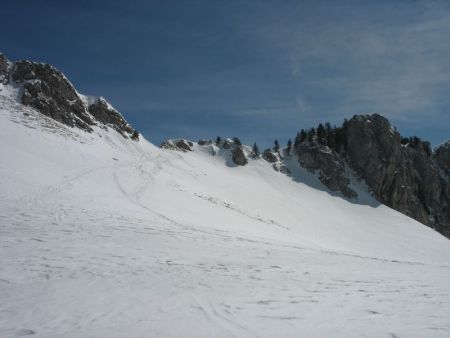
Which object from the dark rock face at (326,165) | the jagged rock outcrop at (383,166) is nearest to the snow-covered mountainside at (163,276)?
the dark rock face at (326,165)

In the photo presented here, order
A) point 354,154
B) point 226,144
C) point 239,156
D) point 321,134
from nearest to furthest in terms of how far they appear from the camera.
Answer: point 239,156, point 226,144, point 354,154, point 321,134

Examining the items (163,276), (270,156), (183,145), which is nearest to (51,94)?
(183,145)

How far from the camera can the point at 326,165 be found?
78.1 meters

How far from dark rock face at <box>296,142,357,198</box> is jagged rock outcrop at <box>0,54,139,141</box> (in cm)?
4235

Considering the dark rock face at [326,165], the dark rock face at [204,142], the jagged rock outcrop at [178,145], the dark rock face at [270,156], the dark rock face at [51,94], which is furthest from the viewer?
the dark rock face at [204,142]

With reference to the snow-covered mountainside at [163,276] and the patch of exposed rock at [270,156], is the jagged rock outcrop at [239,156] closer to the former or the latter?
the patch of exposed rock at [270,156]

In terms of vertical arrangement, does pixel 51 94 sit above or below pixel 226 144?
below

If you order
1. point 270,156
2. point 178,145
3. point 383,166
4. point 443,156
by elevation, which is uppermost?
point 443,156

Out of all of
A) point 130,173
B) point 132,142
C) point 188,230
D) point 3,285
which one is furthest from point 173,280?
point 132,142

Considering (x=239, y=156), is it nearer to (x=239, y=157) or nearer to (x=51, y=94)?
(x=239, y=157)

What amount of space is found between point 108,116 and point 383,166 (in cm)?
6195

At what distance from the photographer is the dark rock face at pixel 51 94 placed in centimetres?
5059

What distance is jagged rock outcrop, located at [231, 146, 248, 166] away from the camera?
7756 centimetres

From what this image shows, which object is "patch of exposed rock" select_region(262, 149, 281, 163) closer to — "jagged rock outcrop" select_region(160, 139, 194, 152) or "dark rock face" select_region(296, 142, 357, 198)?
"dark rock face" select_region(296, 142, 357, 198)
